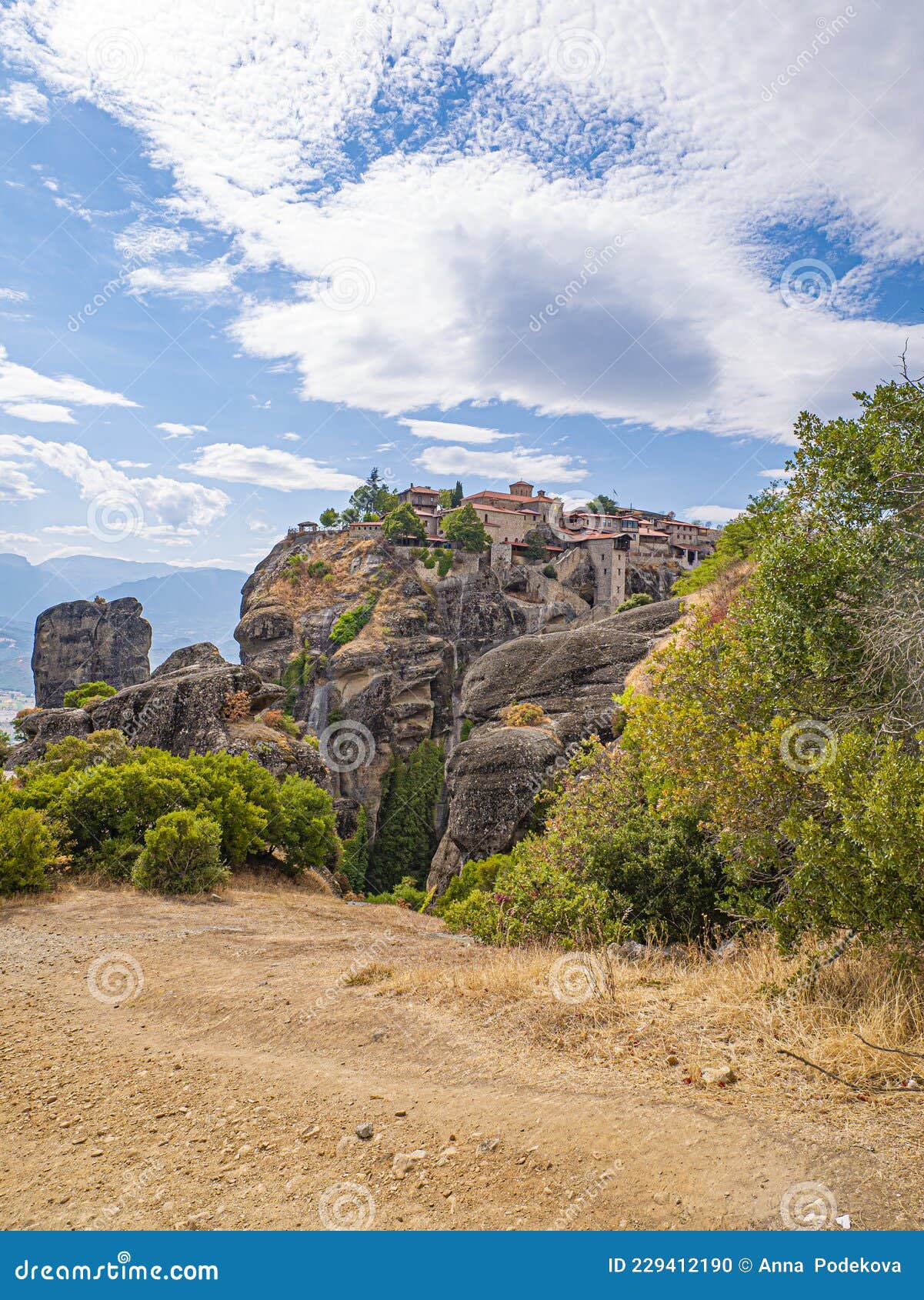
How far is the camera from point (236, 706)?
80.1ft

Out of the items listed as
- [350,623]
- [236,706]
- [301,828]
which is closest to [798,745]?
[301,828]

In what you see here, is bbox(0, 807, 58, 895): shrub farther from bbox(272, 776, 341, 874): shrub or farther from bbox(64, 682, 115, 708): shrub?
bbox(64, 682, 115, 708): shrub

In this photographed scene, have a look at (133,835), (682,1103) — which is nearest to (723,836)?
(682,1103)

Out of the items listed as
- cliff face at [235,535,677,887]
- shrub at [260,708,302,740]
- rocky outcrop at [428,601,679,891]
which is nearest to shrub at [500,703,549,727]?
rocky outcrop at [428,601,679,891]

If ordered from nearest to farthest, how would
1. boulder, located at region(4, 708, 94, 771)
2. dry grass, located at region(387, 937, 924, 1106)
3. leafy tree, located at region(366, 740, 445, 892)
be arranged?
dry grass, located at region(387, 937, 924, 1106) < boulder, located at region(4, 708, 94, 771) < leafy tree, located at region(366, 740, 445, 892)

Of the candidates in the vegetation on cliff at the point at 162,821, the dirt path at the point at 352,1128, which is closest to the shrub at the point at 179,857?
the vegetation on cliff at the point at 162,821

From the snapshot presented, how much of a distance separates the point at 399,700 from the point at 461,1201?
60.8 m

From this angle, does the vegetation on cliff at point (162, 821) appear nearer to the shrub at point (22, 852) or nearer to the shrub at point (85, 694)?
the shrub at point (22, 852)

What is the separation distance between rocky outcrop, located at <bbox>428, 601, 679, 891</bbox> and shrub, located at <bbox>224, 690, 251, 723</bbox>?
7.42m

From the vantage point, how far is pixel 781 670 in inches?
355

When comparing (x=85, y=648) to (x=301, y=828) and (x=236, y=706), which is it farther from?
(x=301, y=828)

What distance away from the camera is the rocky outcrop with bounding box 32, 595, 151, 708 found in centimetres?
7612

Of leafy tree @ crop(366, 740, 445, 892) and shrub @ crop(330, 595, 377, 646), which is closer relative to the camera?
leafy tree @ crop(366, 740, 445, 892)

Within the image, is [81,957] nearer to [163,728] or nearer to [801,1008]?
[801,1008]
